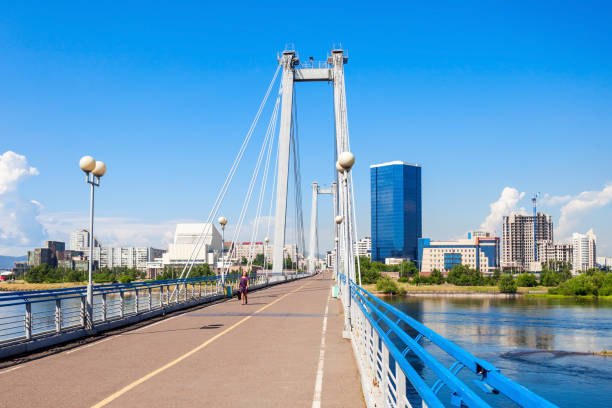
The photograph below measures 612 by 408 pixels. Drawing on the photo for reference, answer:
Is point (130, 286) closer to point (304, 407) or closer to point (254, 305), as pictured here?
point (254, 305)

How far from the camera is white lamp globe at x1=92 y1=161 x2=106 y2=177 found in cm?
1544

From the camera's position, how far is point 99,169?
15.5 meters

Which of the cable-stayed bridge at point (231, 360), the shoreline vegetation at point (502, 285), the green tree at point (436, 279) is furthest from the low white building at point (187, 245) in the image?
the cable-stayed bridge at point (231, 360)

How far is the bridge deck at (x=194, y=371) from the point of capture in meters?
7.58

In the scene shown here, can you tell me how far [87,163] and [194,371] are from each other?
7920mm

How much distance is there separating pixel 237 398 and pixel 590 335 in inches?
2190

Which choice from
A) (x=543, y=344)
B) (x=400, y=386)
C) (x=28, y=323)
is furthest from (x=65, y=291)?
(x=543, y=344)

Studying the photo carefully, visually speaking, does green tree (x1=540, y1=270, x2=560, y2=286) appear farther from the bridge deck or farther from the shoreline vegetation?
the bridge deck

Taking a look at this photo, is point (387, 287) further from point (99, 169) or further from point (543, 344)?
point (99, 169)

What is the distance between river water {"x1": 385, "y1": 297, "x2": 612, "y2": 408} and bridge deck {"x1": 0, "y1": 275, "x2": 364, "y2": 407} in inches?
763

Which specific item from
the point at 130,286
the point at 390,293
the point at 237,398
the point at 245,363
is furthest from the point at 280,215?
the point at 390,293

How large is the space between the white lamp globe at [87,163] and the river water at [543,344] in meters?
23.1

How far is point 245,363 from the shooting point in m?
10.2

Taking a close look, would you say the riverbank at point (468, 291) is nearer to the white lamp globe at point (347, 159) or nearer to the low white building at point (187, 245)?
the low white building at point (187, 245)
